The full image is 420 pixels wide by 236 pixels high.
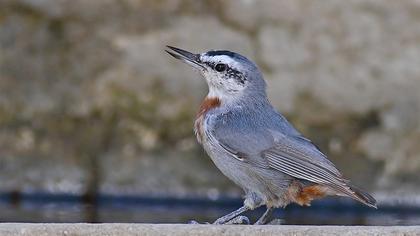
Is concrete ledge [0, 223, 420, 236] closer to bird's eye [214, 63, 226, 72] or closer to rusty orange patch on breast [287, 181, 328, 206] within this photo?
rusty orange patch on breast [287, 181, 328, 206]

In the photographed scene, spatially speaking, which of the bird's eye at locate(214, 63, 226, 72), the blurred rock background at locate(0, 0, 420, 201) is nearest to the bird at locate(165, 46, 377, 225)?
the bird's eye at locate(214, 63, 226, 72)

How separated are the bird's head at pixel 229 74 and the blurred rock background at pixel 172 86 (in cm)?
277

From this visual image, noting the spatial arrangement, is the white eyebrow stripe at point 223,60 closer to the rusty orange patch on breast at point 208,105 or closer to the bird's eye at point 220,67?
the bird's eye at point 220,67

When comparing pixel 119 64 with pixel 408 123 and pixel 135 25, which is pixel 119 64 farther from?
pixel 408 123

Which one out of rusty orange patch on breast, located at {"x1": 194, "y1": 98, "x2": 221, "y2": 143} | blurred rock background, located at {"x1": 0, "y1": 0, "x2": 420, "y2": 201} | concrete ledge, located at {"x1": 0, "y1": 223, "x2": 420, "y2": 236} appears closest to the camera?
concrete ledge, located at {"x1": 0, "y1": 223, "x2": 420, "y2": 236}

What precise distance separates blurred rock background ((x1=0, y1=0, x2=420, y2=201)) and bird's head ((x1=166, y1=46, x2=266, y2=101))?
109 inches

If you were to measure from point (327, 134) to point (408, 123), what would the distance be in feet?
2.30

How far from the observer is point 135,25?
9859 millimetres

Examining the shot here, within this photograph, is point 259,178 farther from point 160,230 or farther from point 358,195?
Result: point 160,230

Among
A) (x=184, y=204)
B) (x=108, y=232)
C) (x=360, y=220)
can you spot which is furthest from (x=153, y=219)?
(x=108, y=232)

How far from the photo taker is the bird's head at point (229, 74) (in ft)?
22.2

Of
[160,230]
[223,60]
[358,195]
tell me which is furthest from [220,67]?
[160,230]

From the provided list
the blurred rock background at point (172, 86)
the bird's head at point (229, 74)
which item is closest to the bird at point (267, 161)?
the bird's head at point (229, 74)

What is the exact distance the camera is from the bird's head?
6.77 meters
